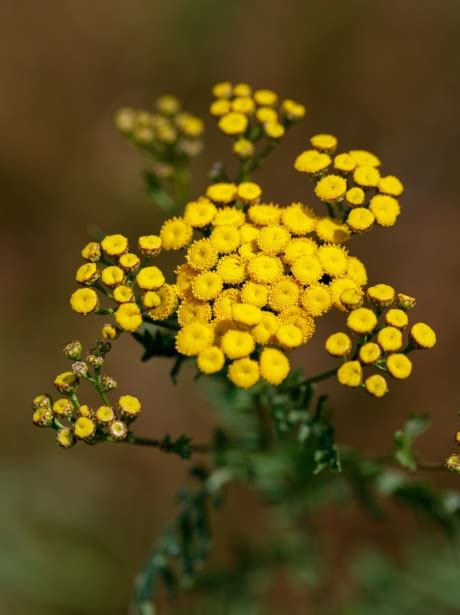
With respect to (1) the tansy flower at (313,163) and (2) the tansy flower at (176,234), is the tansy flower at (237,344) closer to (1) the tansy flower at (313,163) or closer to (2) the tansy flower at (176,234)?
(2) the tansy flower at (176,234)

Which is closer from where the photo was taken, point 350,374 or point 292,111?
point 350,374

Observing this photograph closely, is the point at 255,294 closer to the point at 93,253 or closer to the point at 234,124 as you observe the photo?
the point at 93,253

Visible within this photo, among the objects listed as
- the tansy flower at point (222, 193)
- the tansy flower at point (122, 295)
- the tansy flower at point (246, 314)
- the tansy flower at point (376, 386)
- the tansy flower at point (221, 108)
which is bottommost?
the tansy flower at point (376, 386)

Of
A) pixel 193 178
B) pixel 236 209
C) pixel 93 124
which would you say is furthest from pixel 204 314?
pixel 93 124

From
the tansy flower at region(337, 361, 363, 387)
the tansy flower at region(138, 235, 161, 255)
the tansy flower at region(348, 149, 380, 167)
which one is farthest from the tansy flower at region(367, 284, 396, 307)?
the tansy flower at region(138, 235, 161, 255)

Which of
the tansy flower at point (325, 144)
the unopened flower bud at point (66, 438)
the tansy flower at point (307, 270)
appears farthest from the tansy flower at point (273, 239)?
the unopened flower bud at point (66, 438)

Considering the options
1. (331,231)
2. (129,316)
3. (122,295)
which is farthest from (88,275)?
(331,231)

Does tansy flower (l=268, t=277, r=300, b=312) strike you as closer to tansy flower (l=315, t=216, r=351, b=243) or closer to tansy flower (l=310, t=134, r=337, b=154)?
tansy flower (l=315, t=216, r=351, b=243)
